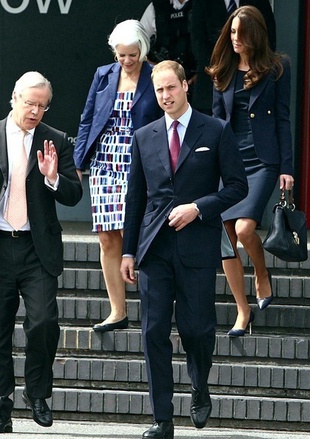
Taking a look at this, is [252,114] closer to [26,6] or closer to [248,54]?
[248,54]

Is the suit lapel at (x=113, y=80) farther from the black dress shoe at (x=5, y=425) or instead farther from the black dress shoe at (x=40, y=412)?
the black dress shoe at (x=5, y=425)

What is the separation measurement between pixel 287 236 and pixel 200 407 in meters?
1.12

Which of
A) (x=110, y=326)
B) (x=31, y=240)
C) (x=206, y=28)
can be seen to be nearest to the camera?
(x=31, y=240)

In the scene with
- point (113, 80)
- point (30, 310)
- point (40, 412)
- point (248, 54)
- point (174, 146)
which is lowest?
point (40, 412)

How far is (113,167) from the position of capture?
8.33 metres

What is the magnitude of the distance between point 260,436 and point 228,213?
4.25 feet

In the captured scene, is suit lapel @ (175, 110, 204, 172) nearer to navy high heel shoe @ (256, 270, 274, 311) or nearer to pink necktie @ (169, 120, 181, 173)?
pink necktie @ (169, 120, 181, 173)

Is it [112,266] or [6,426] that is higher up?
[112,266]

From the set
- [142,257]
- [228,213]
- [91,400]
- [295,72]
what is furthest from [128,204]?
[295,72]

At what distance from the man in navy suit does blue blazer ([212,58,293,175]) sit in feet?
2.82

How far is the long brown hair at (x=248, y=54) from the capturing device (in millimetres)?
7969

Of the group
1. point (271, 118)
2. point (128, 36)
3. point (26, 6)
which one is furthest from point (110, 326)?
point (26, 6)

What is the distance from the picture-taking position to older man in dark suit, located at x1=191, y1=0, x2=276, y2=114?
8.95 metres

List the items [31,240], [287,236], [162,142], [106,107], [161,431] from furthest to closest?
[106,107] → [287,236] → [31,240] → [162,142] → [161,431]
